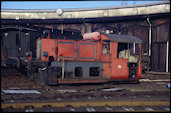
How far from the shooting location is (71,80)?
32.1ft

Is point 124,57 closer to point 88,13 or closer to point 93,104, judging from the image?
point 93,104

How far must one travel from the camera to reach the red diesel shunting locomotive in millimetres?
9625

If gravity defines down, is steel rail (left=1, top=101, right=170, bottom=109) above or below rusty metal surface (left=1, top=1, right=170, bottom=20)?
below

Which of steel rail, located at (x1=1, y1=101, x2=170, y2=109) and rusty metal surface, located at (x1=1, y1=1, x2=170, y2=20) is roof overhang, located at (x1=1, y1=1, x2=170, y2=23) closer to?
rusty metal surface, located at (x1=1, y1=1, x2=170, y2=20)

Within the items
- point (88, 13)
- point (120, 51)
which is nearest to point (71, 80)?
point (120, 51)

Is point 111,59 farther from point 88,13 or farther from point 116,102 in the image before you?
point 88,13

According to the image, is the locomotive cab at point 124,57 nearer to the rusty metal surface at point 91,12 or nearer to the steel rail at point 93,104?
the steel rail at point 93,104

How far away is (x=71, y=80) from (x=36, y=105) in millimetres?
3844

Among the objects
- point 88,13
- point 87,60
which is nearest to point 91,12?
point 88,13

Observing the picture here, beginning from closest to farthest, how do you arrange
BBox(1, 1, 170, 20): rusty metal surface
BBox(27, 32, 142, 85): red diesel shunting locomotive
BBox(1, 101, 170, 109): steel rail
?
BBox(1, 101, 170, 109): steel rail → BBox(27, 32, 142, 85): red diesel shunting locomotive → BBox(1, 1, 170, 20): rusty metal surface

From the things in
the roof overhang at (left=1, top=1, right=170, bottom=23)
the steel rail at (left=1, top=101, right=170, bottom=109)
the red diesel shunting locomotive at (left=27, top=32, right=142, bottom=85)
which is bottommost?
the steel rail at (left=1, top=101, right=170, bottom=109)

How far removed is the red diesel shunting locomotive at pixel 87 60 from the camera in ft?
31.6

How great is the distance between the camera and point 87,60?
1055cm

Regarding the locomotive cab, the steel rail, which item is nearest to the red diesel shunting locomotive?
the locomotive cab
